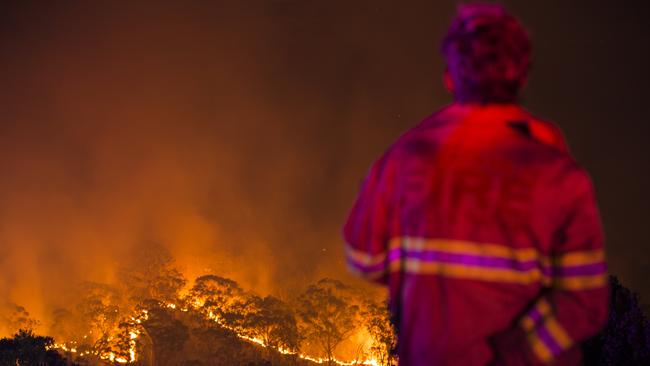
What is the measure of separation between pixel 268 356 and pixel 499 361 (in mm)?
34198

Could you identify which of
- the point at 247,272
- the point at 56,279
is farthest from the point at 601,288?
the point at 56,279

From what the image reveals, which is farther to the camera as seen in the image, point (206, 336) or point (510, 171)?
point (206, 336)

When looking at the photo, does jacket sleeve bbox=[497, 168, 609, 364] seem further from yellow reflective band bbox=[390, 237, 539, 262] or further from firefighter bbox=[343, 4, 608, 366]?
yellow reflective band bbox=[390, 237, 539, 262]

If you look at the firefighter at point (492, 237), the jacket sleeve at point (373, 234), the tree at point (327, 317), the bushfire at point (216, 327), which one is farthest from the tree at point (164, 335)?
the firefighter at point (492, 237)

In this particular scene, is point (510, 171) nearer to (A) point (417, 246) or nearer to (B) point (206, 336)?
(A) point (417, 246)

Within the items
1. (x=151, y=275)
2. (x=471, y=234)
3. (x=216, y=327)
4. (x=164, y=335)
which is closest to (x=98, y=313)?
(x=151, y=275)

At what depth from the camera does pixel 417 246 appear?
5.02ft

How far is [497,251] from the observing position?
146 cm

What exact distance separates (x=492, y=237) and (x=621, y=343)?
4426 millimetres

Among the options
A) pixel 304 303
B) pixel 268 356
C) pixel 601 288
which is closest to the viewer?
pixel 601 288

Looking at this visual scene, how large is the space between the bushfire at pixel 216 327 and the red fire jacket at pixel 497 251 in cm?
2537

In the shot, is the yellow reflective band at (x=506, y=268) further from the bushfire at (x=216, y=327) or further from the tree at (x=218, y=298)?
the tree at (x=218, y=298)

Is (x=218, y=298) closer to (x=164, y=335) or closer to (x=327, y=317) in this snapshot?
(x=164, y=335)

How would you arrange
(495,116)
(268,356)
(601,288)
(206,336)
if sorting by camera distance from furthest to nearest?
(206,336)
(268,356)
(495,116)
(601,288)
